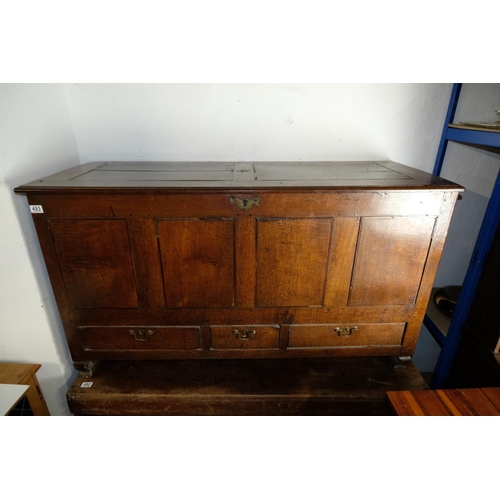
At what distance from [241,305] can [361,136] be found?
109 centimetres

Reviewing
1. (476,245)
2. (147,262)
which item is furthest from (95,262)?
(476,245)

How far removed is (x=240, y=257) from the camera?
121 centimetres

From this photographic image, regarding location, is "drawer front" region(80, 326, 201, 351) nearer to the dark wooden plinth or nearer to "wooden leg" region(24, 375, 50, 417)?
the dark wooden plinth

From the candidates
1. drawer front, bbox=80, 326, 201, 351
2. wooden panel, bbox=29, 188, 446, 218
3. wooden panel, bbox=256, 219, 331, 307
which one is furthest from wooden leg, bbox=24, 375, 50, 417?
wooden panel, bbox=256, 219, 331, 307

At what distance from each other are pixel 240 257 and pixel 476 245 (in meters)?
1.05

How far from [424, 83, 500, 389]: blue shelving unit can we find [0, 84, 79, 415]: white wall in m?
1.87

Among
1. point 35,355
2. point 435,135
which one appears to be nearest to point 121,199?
point 35,355

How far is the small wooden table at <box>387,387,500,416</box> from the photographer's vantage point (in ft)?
3.09

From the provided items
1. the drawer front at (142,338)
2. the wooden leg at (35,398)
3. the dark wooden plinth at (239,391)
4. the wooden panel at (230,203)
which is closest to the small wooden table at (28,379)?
the wooden leg at (35,398)

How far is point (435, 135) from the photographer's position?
65.0 inches

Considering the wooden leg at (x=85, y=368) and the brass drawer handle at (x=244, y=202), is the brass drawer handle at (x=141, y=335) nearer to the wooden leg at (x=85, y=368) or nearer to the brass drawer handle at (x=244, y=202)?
the wooden leg at (x=85, y=368)

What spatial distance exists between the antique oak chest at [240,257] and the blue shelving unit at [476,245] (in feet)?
0.87

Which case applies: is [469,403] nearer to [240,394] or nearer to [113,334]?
[240,394]

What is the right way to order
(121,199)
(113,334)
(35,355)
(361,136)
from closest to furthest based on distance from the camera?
(121,199), (113,334), (35,355), (361,136)
